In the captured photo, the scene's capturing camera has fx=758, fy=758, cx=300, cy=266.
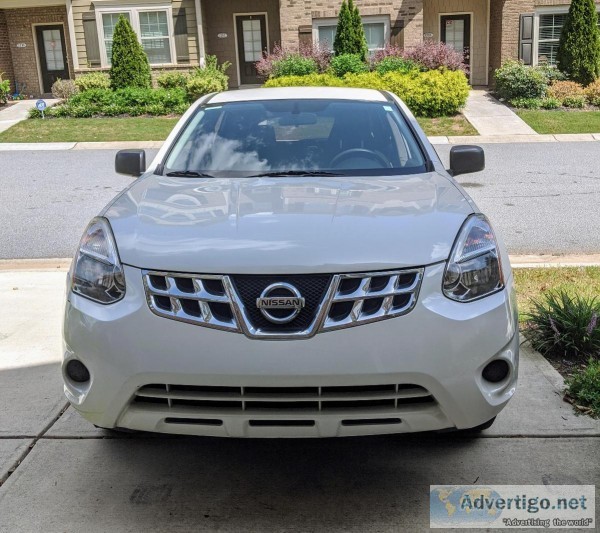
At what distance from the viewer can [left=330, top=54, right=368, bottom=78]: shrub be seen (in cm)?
2019

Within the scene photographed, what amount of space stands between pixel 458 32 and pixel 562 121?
339 inches

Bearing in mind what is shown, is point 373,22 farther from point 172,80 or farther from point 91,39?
point 91,39

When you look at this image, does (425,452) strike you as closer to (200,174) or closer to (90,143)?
(200,174)

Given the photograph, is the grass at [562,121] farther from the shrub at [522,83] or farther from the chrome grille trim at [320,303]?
the chrome grille trim at [320,303]

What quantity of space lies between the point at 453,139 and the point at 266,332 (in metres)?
13.6

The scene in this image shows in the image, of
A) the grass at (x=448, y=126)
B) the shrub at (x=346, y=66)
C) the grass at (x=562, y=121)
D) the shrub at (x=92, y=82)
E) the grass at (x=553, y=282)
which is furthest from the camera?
the shrub at (x=92, y=82)

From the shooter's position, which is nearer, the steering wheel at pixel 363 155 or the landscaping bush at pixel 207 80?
the steering wheel at pixel 363 155

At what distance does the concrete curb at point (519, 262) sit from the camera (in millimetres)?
6773

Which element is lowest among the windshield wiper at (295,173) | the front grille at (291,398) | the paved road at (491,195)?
the paved road at (491,195)

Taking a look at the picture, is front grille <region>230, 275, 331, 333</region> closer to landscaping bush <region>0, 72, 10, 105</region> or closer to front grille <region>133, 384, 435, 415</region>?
front grille <region>133, 384, 435, 415</region>

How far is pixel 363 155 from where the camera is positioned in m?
4.41

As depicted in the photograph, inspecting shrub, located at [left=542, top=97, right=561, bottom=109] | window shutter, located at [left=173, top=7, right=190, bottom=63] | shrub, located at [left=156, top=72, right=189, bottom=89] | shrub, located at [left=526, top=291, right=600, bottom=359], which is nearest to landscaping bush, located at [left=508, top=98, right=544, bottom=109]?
shrub, located at [left=542, top=97, right=561, bottom=109]

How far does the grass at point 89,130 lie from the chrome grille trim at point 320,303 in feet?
45.9

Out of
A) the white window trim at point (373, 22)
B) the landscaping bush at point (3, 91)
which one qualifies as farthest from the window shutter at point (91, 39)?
the white window trim at point (373, 22)
